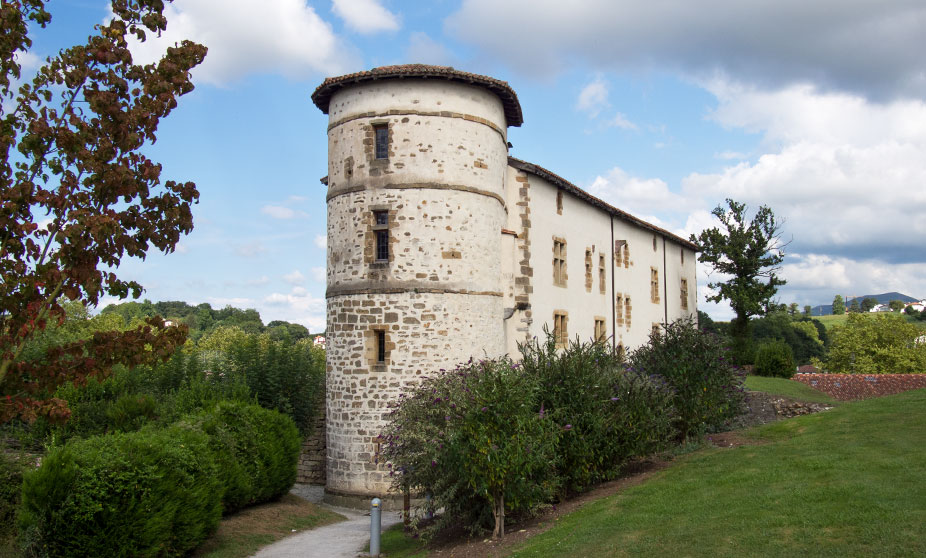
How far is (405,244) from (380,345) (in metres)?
2.84

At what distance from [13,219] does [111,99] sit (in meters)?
1.48

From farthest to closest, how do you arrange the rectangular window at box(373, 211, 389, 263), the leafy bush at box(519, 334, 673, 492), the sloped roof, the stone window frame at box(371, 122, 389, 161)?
the sloped roof → the stone window frame at box(371, 122, 389, 161) → the rectangular window at box(373, 211, 389, 263) → the leafy bush at box(519, 334, 673, 492)

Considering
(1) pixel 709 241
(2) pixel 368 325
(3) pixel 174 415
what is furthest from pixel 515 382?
(1) pixel 709 241

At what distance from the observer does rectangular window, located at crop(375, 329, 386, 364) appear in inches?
744

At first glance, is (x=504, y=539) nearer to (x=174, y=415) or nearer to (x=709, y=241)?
(x=174, y=415)

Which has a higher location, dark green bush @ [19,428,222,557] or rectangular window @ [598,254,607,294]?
rectangular window @ [598,254,607,294]

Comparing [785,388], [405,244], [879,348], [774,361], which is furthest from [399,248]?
[879,348]

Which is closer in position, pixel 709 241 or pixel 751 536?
pixel 751 536

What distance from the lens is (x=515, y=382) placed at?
1234 cm

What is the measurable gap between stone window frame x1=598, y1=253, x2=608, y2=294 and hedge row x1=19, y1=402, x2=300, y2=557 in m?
17.7

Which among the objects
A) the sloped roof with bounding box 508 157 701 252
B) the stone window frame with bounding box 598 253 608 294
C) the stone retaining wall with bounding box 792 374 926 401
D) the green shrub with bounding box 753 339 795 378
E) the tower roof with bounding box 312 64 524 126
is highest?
the tower roof with bounding box 312 64 524 126

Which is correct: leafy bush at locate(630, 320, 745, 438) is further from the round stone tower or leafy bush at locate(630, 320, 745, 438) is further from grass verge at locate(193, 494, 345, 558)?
grass verge at locate(193, 494, 345, 558)

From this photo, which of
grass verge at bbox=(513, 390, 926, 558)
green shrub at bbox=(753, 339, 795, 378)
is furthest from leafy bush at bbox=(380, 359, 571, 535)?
green shrub at bbox=(753, 339, 795, 378)

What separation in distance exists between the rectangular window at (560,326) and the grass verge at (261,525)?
9591 mm
